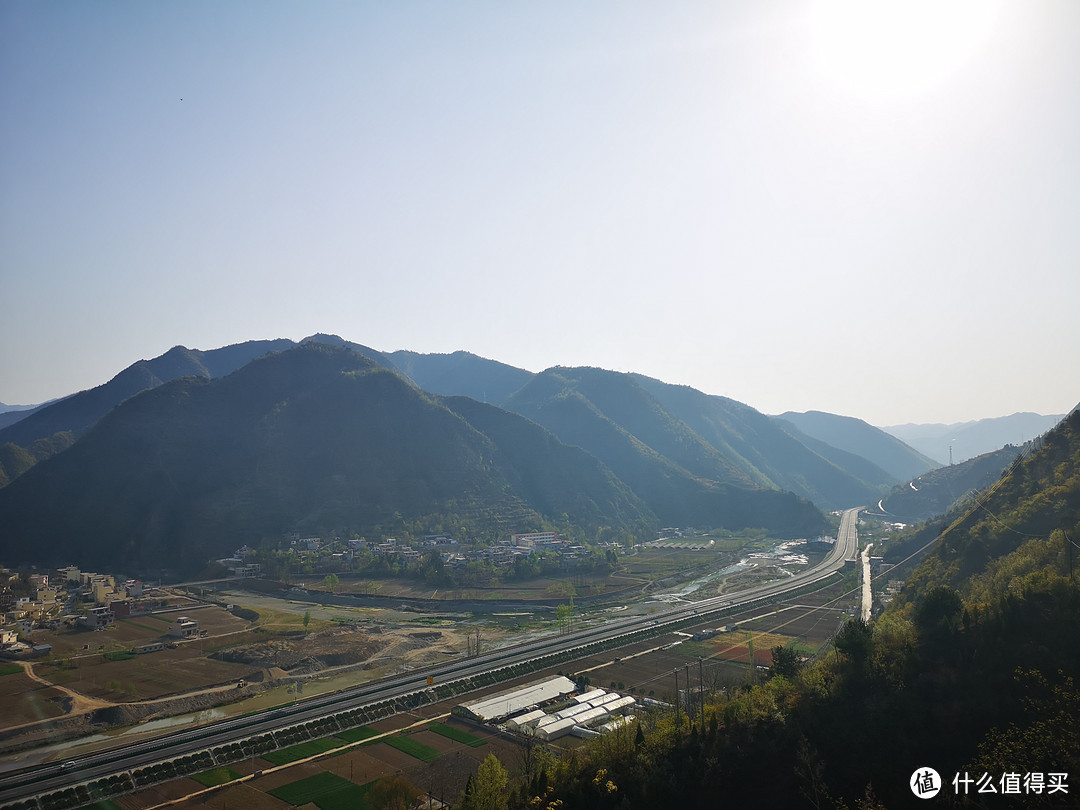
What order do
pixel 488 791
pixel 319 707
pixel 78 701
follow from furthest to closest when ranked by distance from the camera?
1. pixel 78 701
2. pixel 319 707
3. pixel 488 791

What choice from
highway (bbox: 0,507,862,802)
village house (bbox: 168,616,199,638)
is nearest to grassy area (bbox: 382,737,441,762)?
highway (bbox: 0,507,862,802)

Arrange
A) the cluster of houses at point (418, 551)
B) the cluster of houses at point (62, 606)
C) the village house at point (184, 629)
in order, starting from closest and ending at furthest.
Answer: the cluster of houses at point (62, 606) → the village house at point (184, 629) → the cluster of houses at point (418, 551)

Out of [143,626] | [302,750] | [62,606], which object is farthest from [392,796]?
[62,606]

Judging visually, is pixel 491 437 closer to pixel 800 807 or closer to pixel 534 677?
pixel 534 677

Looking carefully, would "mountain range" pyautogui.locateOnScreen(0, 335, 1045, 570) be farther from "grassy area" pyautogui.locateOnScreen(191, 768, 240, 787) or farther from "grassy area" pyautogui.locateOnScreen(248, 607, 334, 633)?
"grassy area" pyautogui.locateOnScreen(191, 768, 240, 787)

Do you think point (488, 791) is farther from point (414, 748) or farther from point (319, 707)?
point (319, 707)

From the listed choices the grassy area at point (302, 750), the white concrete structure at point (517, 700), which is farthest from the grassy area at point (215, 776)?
the white concrete structure at point (517, 700)

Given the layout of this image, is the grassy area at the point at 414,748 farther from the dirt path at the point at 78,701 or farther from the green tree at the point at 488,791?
the dirt path at the point at 78,701
